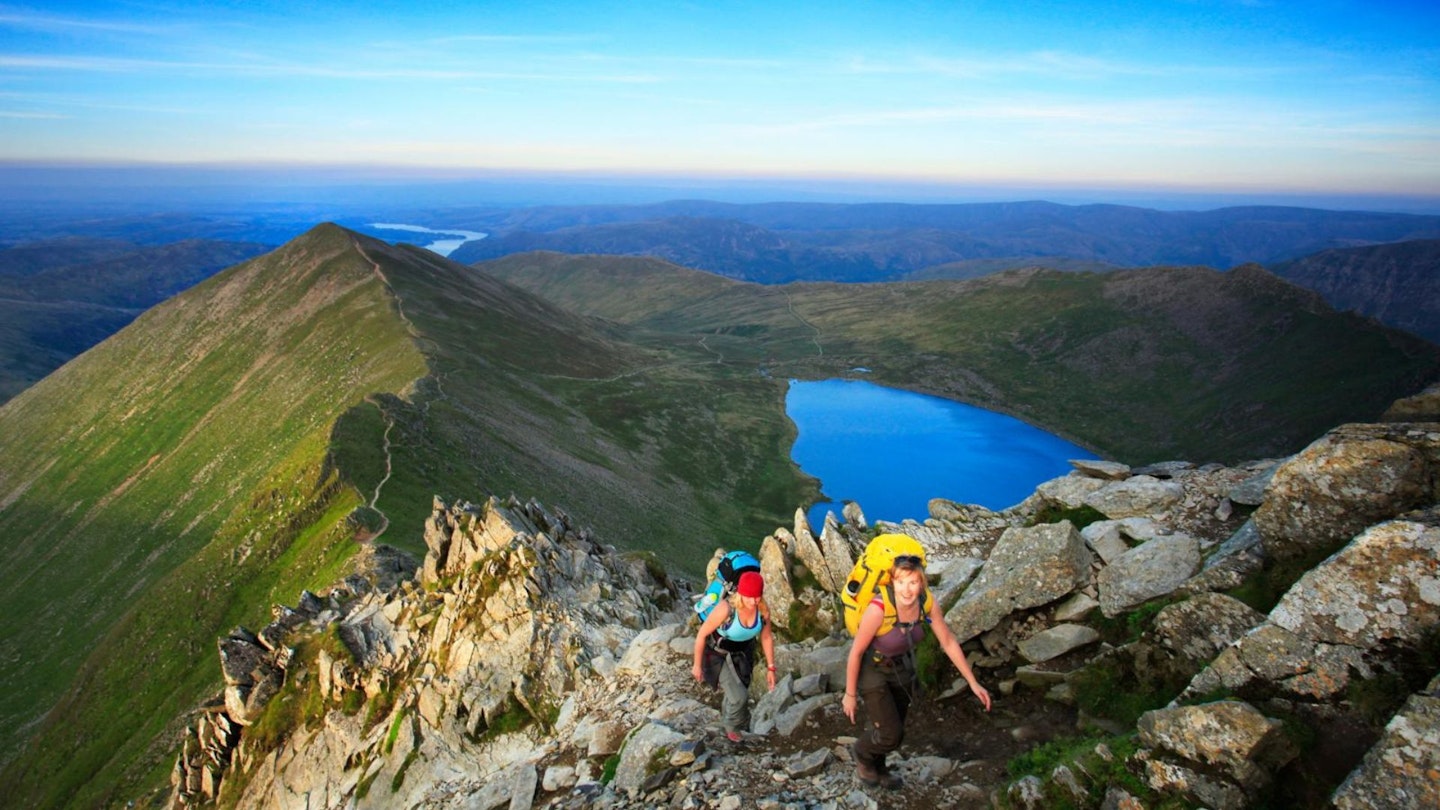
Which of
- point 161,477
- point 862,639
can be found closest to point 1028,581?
point 862,639

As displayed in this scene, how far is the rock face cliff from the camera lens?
9.20 metres

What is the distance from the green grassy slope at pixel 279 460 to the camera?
166 ft

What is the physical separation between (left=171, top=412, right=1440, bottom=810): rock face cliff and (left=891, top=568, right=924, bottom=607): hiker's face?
329 cm

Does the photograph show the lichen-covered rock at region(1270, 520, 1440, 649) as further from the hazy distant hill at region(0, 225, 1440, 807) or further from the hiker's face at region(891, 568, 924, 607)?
the hazy distant hill at region(0, 225, 1440, 807)

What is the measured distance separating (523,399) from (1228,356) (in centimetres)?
17395

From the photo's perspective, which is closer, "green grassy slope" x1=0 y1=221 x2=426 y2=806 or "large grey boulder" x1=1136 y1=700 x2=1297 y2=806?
"large grey boulder" x1=1136 y1=700 x2=1297 y2=806

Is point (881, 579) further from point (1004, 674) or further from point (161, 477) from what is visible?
point (161, 477)

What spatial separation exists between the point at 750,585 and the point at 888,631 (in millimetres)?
3279

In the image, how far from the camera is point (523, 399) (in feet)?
367

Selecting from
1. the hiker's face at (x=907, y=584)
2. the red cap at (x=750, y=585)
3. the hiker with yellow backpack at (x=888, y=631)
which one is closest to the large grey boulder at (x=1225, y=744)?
the hiker with yellow backpack at (x=888, y=631)

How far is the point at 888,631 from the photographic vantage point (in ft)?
35.3

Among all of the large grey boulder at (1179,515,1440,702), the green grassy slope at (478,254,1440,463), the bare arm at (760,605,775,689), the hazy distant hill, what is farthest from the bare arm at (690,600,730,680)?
the green grassy slope at (478,254,1440,463)

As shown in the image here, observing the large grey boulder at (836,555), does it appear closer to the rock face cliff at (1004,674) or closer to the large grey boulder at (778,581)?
the rock face cliff at (1004,674)

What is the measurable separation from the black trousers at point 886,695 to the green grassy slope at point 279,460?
145ft
